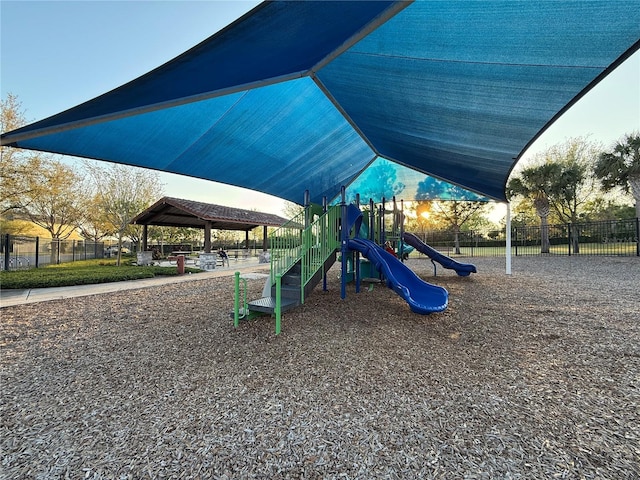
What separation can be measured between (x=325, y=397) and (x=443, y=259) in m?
8.43

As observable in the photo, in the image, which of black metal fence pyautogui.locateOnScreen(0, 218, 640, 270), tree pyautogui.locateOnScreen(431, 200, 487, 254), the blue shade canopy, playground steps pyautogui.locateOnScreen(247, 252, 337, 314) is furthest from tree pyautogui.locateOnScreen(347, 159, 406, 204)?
tree pyautogui.locateOnScreen(431, 200, 487, 254)

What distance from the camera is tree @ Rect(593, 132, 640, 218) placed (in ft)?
47.6

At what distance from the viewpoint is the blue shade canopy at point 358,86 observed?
2121 mm

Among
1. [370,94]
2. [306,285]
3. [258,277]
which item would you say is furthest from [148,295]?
[370,94]

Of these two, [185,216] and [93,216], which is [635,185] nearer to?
[185,216]

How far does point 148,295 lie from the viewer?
708cm

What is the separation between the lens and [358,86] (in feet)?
12.3

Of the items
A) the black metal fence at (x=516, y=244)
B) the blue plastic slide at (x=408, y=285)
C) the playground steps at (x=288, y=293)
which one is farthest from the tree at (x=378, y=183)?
the black metal fence at (x=516, y=244)

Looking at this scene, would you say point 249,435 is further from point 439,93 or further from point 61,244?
point 61,244

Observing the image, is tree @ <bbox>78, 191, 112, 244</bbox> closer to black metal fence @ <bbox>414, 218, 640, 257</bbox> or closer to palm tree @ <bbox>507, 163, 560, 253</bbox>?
black metal fence @ <bbox>414, 218, 640, 257</bbox>

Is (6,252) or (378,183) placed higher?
(378,183)

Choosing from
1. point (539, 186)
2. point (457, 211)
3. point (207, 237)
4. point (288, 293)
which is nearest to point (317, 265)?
point (288, 293)

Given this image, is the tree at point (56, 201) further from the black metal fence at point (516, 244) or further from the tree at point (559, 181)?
the tree at point (559, 181)

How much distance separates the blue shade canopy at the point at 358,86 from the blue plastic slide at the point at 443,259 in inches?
165
